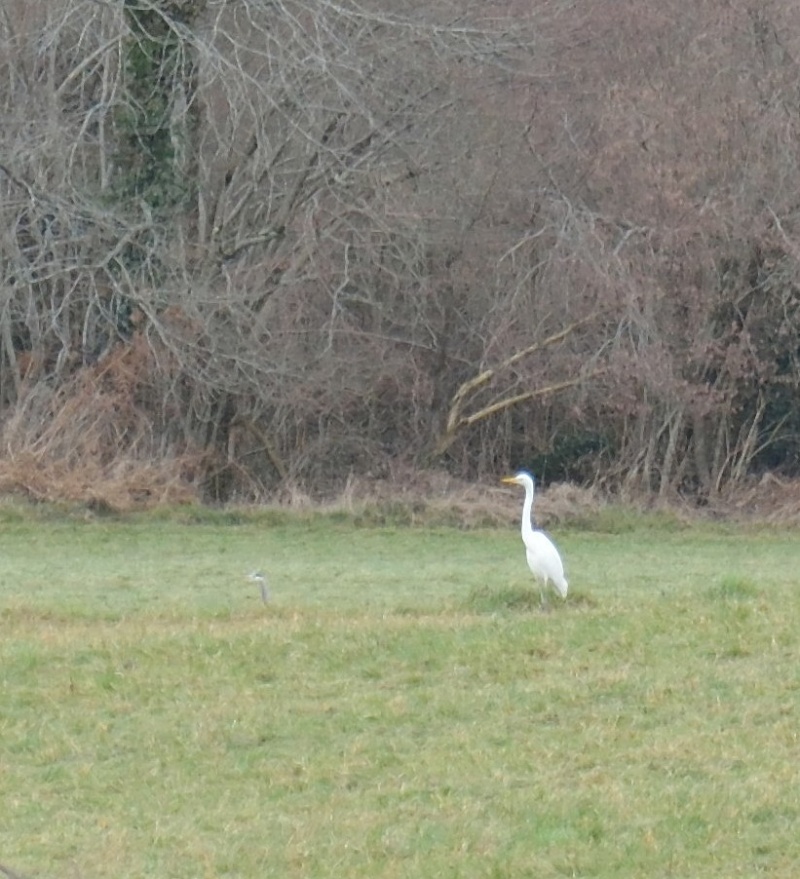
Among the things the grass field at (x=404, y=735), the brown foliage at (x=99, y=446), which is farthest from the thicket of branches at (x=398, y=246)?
the grass field at (x=404, y=735)

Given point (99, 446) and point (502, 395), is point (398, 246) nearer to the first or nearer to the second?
point (502, 395)

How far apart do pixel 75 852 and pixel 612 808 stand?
97.0 inches

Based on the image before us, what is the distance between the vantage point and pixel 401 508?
25016 mm

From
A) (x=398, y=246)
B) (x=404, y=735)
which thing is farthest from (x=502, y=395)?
(x=404, y=735)

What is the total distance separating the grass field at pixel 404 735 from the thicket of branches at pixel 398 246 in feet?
31.9

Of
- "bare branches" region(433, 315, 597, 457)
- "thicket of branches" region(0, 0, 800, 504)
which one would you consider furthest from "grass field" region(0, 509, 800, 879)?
"bare branches" region(433, 315, 597, 457)

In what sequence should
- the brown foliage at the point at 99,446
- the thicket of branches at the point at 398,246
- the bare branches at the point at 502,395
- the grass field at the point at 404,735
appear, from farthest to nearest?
1. the bare branches at the point at 502,395
2. the thicket of branches at the point at 398,246
3. the brown foliage at the point at 99,446
4. the grass field at the point at 404,735

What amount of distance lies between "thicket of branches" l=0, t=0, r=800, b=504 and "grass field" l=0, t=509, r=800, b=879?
9.71m

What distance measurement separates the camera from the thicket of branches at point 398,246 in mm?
24703

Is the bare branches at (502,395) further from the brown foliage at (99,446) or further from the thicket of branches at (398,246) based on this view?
the brown foliage at (99,446)

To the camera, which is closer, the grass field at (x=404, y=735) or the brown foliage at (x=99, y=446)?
the grass field at (x=404, y=735)

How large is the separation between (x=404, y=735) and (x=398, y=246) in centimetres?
1746

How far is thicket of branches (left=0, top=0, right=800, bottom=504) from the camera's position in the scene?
81.0ft

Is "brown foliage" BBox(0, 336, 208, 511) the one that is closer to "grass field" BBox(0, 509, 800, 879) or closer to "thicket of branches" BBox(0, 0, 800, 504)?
"thicket of branches" BBox(0, 0, 800, 504)
